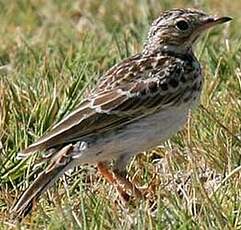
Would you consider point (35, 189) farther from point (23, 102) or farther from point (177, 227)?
point (23, 102)

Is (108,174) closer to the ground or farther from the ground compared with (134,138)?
closer to the ground

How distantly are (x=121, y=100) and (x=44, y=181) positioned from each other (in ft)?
2.01

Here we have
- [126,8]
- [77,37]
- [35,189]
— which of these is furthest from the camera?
[126,8]

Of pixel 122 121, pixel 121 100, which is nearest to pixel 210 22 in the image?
pixel 121 100

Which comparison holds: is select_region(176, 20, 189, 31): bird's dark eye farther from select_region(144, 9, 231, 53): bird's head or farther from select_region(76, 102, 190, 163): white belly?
select_region(76, 102, 190, 163): white belly

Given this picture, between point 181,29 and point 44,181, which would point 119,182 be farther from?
point 181,29

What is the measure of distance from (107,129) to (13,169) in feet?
2.42

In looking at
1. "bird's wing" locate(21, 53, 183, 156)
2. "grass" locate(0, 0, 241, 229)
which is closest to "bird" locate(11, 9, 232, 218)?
"bird's wing" locate(21, 53, 183, 156)

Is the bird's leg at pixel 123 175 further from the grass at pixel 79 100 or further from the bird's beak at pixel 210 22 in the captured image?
the bird's beak at pixel 210 22

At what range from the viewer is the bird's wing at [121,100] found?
6.12 m

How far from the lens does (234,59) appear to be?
803 centimetres

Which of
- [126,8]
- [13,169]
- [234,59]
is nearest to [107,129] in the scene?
[13,169]

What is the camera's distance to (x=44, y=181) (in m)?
6.04

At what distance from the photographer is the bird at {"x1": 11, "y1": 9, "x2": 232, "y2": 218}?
6074mm
